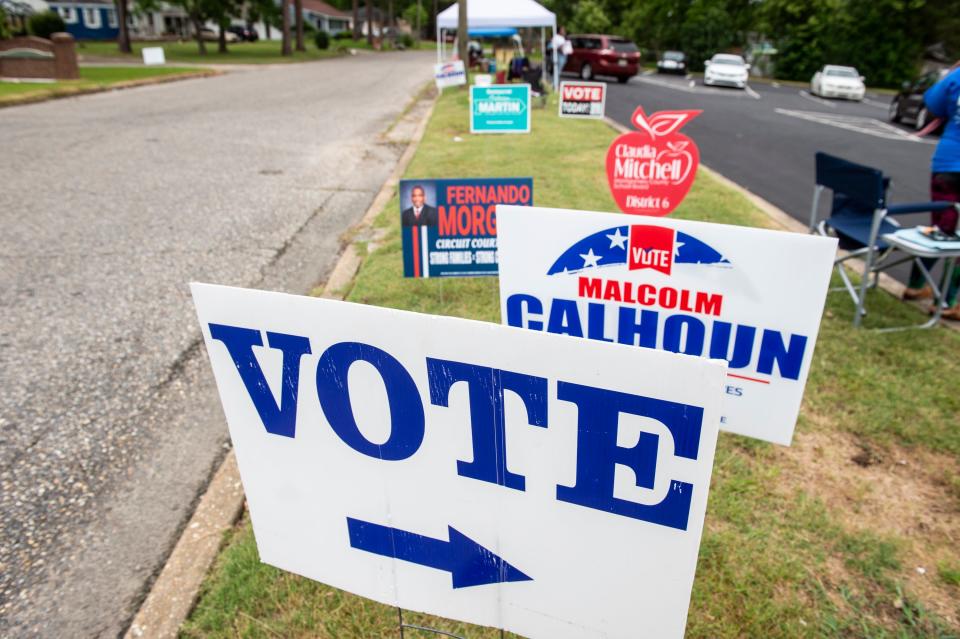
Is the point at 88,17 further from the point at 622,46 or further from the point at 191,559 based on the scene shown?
the point at 191,559

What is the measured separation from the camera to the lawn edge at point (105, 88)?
1542 centimetres

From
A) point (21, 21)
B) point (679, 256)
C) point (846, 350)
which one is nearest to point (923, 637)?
point (679, 256)

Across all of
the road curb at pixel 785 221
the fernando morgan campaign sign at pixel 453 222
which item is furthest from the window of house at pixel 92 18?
the fernando morgan campaign sign at pixel 453 222

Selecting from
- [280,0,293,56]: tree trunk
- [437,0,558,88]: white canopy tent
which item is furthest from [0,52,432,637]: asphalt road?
[280,0,293,56]: tree trunk

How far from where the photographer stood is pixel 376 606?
230 cm

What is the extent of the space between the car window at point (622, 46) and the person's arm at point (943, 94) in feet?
76.7

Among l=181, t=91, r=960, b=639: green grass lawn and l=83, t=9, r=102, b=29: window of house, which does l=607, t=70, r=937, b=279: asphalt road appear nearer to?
l=181, t=91, r=960, b=639: green grass lawn

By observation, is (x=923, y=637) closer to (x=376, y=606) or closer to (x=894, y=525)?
(x=894, y=525)

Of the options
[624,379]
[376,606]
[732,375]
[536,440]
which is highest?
[624,379]

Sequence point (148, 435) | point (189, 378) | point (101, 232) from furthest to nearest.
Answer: point (101, 232), point (189, 378), point (148, 435)

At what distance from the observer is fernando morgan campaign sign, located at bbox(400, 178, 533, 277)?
4359 mm

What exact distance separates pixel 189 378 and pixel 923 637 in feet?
12.0

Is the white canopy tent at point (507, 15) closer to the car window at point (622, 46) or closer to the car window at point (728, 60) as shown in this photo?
the car window at point (622, 46)

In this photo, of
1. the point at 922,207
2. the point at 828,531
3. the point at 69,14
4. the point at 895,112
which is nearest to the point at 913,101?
the point at 895,112
